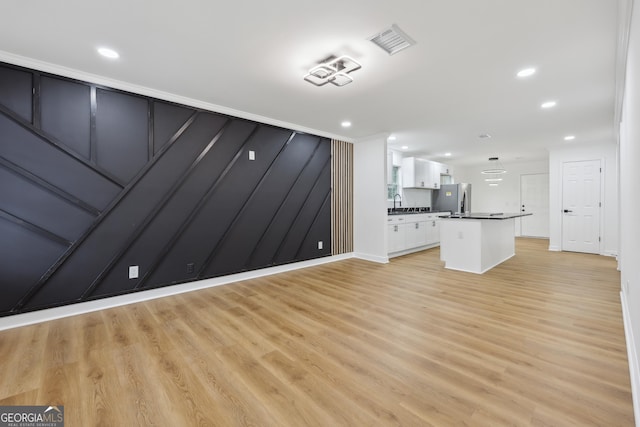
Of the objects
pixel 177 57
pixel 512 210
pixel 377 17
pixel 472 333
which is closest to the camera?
pixel 377 17

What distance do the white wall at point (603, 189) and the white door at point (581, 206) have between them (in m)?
0.08

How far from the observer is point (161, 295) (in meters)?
3.46

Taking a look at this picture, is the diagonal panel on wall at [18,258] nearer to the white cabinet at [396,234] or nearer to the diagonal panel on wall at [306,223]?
the diagonal panel on wall at [306,223]

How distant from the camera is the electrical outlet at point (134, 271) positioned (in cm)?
322

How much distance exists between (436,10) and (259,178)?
3133 mm

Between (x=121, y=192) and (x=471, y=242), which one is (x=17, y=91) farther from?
(x=471, y=242)

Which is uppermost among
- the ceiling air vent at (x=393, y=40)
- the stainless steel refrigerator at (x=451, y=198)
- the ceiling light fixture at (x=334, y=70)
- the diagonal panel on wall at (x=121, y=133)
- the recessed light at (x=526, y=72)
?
the recessed light at (x=526, y=72)

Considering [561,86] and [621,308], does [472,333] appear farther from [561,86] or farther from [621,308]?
[561,86]

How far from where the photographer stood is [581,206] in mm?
6301

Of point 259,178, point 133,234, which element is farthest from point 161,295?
point 259,178

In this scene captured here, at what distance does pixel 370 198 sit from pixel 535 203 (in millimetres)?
6640

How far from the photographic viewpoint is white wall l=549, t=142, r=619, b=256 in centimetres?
589

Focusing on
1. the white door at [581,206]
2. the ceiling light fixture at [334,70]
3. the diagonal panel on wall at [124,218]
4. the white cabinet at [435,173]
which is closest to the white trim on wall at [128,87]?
the diagonal panel on wall at [124,218]

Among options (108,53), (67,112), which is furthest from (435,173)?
(67,112)
